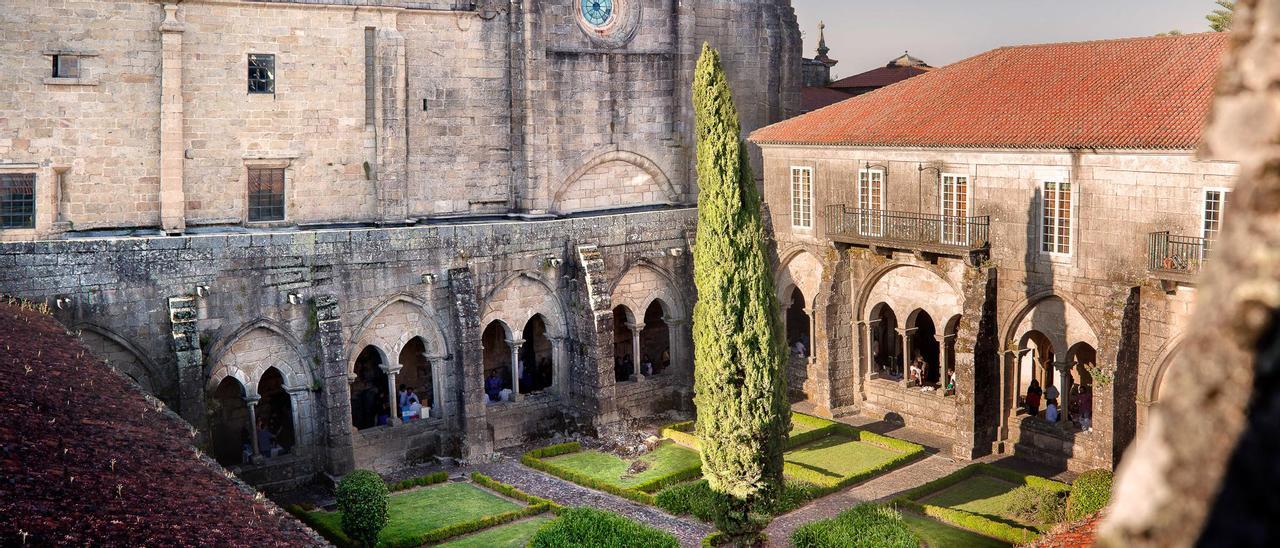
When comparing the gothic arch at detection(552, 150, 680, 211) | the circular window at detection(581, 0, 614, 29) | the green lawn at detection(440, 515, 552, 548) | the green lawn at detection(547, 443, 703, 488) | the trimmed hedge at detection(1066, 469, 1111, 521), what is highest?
the circular window at detection(581, 0, 614, 29)

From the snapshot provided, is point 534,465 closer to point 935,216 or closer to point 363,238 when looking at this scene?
point 363,238

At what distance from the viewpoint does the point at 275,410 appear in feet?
101

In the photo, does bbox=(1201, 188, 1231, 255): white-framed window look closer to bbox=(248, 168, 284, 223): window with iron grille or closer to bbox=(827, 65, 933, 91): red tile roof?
bbox=(248, 168, 284, 223): window with iron grille

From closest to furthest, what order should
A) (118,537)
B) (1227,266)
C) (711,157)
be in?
1. (1227,266)
2. (118,537)
3. (711,157)

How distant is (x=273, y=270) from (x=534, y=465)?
26.0 feet

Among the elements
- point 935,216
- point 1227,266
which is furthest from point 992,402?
point 1227,266

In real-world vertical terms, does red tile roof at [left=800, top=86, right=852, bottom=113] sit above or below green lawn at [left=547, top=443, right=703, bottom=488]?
above

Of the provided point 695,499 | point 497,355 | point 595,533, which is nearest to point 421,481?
point 695,499

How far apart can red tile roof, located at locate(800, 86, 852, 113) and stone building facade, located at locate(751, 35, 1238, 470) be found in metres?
11.5

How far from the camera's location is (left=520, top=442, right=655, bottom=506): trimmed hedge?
2733cm

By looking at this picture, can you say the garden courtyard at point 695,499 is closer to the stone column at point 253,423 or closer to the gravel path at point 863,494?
the gravel path at point 863,494

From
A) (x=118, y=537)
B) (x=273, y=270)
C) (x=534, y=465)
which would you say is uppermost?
(x=273, y=270)

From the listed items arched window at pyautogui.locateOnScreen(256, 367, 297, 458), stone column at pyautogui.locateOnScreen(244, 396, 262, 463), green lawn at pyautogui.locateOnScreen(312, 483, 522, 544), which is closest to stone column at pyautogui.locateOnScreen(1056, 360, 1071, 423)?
green lawn at pyautogui.locateOnScreen(312, 483, 522, 544)

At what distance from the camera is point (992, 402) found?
30266 mm
